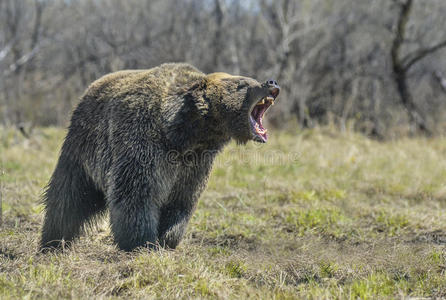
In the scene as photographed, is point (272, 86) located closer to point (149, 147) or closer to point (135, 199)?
point (149, 147)

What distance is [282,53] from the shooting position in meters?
13.7

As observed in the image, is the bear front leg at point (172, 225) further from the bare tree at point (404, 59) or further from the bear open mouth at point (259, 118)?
the bare tree at point (404, 59)

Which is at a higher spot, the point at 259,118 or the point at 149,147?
the point at 259,118

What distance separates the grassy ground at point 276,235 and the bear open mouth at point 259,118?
1037 millimetres

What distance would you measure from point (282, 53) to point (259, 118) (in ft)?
31.1

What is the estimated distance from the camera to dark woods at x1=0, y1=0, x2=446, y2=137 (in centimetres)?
1372

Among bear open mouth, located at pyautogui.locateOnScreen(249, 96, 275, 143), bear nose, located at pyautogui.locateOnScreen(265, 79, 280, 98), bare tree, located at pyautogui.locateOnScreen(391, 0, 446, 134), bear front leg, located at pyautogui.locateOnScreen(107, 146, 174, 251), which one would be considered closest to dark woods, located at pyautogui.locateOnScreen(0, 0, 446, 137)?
bare tree, located at pyautogui.locateOnScreen(391, 0, 446, 134)

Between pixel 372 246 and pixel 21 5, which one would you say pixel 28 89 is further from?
pixel 372 246

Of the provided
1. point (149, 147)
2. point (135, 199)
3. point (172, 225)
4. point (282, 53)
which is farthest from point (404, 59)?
point (135, 199)

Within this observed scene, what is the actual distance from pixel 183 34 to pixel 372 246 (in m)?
11.0

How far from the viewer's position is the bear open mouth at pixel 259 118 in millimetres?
4324

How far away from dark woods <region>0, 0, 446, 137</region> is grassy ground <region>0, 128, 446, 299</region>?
3.69 metres

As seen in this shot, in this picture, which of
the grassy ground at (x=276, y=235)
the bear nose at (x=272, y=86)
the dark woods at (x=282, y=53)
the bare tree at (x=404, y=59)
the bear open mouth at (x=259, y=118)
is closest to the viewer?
the grassy ground at (x=276, y=235)

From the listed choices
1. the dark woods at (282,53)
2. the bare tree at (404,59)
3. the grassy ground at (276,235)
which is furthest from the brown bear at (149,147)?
the bare tree at (404,59)
